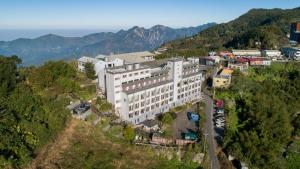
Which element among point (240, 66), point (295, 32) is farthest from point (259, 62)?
point (295, 32)

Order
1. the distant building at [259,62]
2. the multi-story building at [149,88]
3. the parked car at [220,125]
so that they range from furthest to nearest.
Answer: the distant building at [259,62], the parked car at [220,125], the multi-story building at [149,88]

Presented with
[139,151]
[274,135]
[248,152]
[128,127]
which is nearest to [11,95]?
[128,127]

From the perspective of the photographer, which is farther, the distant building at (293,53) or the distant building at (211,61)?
the distant building at (293,53)

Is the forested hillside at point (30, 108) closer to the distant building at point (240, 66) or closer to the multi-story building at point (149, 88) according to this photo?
the multi-story building at point (149, 88)

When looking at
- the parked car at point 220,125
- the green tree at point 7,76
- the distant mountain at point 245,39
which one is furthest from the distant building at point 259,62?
the green tree at point 7,76

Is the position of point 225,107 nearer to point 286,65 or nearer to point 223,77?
point 223,77

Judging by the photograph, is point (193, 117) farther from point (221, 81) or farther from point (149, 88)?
point (221, 81)

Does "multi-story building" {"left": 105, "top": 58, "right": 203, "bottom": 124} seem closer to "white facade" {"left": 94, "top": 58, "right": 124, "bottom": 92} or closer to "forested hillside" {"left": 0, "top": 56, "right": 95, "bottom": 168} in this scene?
"white facade" {"left": 94, "top": 58, "right": 124, "bottom": 92}

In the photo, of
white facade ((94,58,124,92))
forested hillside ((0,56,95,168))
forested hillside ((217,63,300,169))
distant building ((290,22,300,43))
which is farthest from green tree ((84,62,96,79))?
distant building ((290,22,300,43))

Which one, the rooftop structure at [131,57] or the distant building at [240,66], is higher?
the rooftop structure at [131,57]
